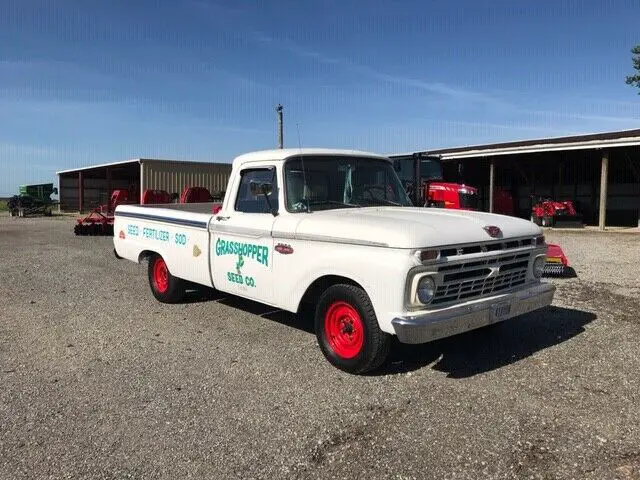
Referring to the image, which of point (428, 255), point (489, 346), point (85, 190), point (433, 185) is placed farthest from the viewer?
point (85, 190)

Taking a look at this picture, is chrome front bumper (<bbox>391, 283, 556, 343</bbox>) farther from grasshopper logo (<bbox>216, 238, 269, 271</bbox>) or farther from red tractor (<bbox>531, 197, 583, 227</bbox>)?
red tractor (<bbox>531, 197, 583, 227</bbox>)

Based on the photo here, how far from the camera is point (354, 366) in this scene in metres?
4.56

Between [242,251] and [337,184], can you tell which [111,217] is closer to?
[242,251]

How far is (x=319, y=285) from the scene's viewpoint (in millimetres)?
4969

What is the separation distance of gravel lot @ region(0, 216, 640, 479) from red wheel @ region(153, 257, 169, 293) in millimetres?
513

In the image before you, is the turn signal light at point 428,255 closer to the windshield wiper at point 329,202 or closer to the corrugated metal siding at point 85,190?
the windshield wiper at point 329,202

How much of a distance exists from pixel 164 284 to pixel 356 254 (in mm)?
3893

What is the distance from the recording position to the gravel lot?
10.6ft

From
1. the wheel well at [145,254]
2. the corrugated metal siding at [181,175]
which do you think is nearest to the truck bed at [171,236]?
the wheel well at [145,254]

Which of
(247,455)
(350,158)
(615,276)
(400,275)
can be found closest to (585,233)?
(615,276)

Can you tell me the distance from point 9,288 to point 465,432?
25.2ft

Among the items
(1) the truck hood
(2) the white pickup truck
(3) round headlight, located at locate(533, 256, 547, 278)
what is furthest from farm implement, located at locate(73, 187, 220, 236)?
(3) round headlight, located at locate(533, 256, 547, 278)

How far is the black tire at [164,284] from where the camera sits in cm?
723

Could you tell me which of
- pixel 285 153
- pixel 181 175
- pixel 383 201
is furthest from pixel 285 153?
pixel 181 175
